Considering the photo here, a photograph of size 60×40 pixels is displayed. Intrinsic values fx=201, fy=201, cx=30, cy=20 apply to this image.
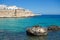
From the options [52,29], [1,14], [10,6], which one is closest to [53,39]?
[52,29]

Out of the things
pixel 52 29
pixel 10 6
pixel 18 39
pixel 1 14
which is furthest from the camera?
pixel 10 6

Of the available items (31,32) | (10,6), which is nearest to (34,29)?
(31,32)

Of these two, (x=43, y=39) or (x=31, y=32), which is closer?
(x=43, y=39)

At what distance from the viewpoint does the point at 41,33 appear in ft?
77.3

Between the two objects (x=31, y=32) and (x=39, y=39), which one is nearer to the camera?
(x=39, y=39)

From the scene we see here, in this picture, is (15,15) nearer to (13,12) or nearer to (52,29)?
(13,12)

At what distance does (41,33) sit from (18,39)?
12.3ft

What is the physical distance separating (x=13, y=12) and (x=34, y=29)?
10529 cm

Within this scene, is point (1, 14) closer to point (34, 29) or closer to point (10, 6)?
point (10, 6)

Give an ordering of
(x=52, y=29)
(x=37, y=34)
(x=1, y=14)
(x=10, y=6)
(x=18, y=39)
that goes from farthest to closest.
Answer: (x=10, y=6)
(x=1, y=14)
(x=52, y=29)
(x=37, y=34)
(x=18, y=39)

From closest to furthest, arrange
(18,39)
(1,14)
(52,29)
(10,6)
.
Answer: (18,39), (52,29), (1,14), (10,6)

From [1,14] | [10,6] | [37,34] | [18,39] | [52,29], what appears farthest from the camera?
[10,6]

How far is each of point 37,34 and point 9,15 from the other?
334 feet

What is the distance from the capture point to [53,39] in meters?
21.0
